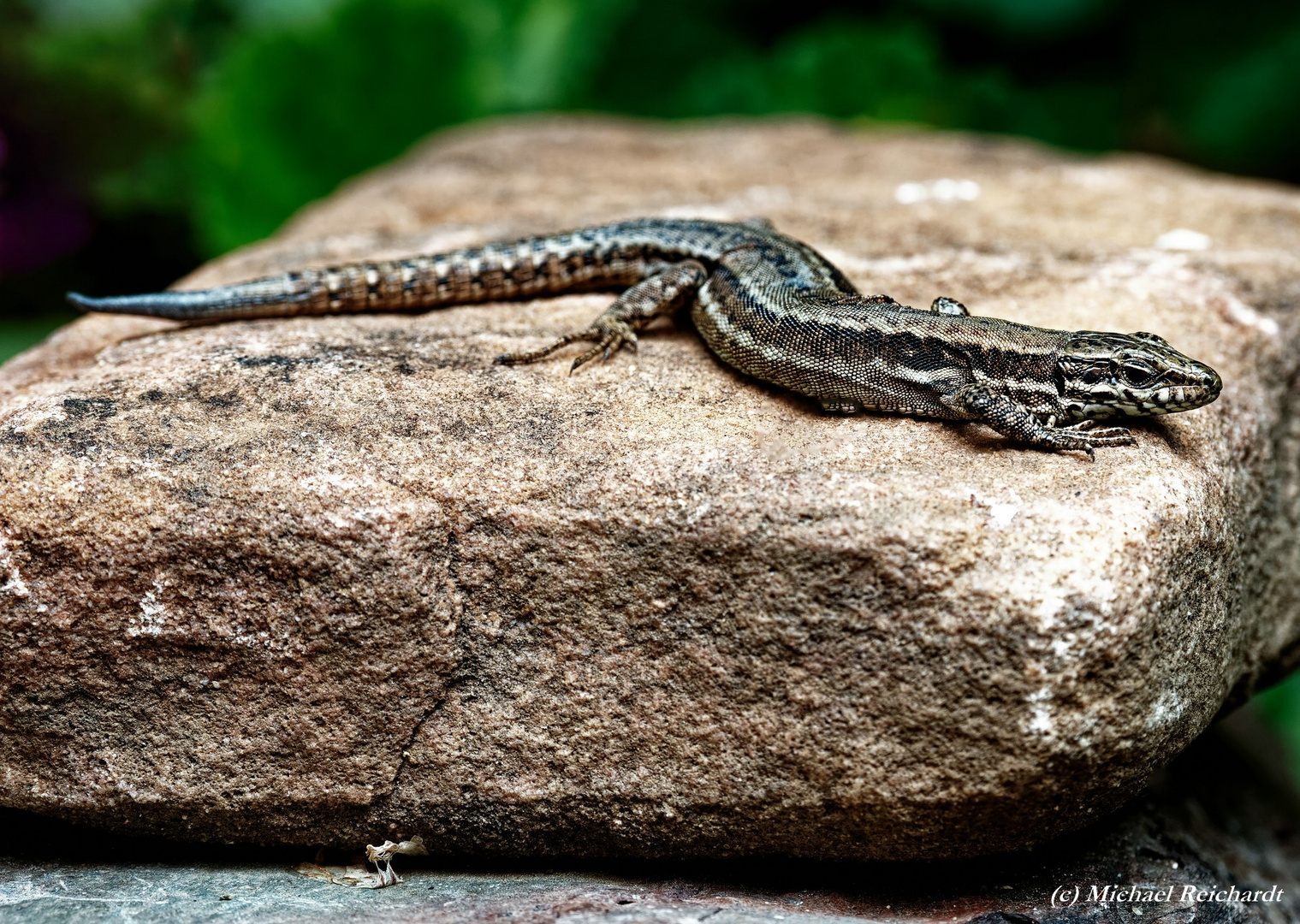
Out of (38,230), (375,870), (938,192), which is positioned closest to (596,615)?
(375,870)

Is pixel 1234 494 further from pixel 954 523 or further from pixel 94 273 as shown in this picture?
pixel 94 273

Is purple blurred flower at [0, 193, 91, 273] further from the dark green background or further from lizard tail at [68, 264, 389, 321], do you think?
lizard tail at [68, 264, 389, 321]

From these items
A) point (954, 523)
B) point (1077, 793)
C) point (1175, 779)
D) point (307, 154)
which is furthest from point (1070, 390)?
point (307, 154)

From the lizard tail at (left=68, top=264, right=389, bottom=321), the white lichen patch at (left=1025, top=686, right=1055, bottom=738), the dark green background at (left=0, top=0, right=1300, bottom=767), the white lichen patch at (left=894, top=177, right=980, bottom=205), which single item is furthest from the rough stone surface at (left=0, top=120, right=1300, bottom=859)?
the dark green background at (left=0, top=0, right=1300, bottom=767)

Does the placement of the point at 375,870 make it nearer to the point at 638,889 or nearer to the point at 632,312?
the point at 638,889

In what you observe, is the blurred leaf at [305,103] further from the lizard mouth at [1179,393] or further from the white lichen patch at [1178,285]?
the lizard mouth at [1179,393]
